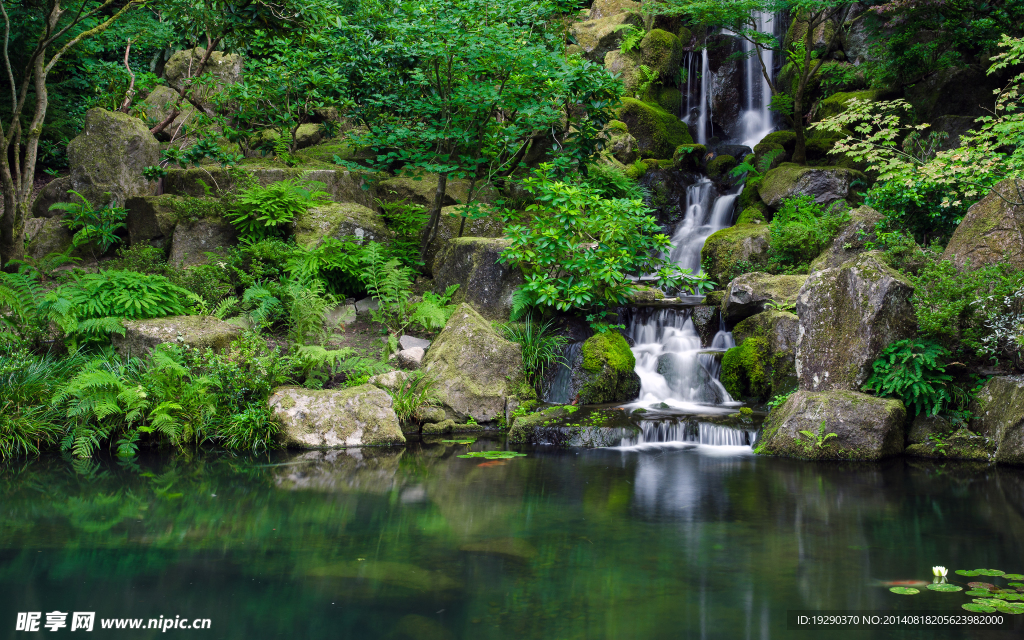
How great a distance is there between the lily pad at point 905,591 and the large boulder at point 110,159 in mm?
13100

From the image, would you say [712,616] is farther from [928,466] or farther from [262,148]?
[262,148]

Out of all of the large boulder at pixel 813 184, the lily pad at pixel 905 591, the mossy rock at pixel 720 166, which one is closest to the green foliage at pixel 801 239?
the large boulder at pixel 813 184

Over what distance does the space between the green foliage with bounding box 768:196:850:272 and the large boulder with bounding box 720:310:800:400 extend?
7.92 ft

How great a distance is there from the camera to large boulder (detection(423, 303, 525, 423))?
29.6 ft

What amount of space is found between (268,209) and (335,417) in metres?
4.77

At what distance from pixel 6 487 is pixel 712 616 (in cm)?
620

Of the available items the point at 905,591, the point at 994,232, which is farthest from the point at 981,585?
the point at 994,232

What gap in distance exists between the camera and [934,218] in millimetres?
9703

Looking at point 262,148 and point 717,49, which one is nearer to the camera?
point 262,148

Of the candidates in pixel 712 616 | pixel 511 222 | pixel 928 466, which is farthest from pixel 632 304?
pixel 712 616

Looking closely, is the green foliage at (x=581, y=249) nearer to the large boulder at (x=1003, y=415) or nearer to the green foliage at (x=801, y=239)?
the green foliage at (x=801, y=239)

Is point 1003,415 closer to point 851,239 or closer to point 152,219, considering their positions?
point 851,239

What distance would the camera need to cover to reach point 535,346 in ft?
32.0

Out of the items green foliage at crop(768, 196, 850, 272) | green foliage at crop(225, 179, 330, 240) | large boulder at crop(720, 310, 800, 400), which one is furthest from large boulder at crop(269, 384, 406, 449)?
green foliage at crop(768, 196, 850, 272)
